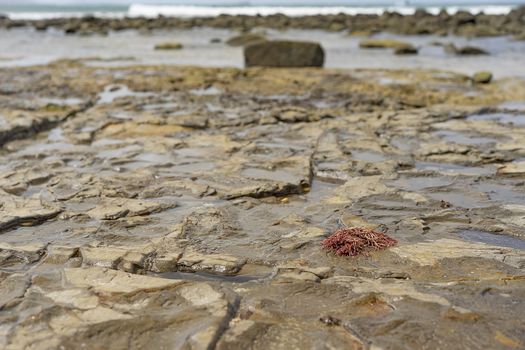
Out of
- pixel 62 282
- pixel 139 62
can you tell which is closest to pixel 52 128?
pixel 62 282

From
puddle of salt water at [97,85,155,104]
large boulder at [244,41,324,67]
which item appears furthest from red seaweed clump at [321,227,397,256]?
large boulder at [244,41,324,67]

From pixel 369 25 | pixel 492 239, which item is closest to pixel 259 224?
pixel 492 239

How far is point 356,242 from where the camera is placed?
364cm

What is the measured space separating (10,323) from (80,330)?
1.27 feet

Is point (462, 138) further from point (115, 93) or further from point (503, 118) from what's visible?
point (115, 93)

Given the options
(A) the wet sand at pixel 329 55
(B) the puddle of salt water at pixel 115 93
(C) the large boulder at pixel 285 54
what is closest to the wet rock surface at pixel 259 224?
(B) the puddle of salt water at pixel 115 93

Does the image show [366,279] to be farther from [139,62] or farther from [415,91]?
[139,62]

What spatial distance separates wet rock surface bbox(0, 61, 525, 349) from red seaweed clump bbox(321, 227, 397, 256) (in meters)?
0.06

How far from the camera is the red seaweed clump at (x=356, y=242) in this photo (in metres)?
3.59

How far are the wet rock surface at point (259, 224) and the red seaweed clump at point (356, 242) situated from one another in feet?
0.21

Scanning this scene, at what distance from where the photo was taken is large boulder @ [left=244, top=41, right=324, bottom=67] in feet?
44.2

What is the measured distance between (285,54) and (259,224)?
983 cm

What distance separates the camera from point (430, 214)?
4.32 m

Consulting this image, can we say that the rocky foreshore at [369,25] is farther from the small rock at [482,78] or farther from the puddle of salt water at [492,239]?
the puddle of salt water at [492,239]
